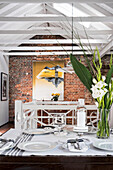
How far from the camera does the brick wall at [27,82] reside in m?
7.57

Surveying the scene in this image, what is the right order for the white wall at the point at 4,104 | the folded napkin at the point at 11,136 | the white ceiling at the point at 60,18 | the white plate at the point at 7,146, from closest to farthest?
the white plate at the point at 7,146, the folded napkin at the point at 11,136, the white ceiling at the point at 60,18, the white wall at the point at 4,104

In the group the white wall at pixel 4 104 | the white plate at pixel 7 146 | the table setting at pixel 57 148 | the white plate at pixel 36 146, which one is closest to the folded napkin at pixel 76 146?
the table setting at pixel 57 148

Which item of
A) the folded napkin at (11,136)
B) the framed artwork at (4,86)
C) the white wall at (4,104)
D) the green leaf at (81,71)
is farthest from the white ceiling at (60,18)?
the folded napkin at (11,136)

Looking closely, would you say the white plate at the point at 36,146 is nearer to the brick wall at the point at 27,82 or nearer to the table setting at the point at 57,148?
the table setting at the point at 57,148

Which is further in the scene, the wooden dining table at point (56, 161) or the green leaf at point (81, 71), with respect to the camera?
the green leaf at point (81, 71)

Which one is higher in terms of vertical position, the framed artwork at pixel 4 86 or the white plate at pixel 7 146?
the framed artwork at pixel 4 86

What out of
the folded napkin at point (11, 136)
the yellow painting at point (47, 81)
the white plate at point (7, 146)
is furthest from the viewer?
the yellow painting at point (47, 81)

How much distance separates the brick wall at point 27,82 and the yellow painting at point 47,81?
168mm

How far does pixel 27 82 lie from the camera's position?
766 centimetres

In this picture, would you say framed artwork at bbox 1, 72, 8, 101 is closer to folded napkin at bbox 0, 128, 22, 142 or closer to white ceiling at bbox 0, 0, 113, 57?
white ceiling at bbox 0, 0, 113, 57

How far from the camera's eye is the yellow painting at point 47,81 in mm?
7508

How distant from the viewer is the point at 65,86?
755cm

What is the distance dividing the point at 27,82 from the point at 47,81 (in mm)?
746

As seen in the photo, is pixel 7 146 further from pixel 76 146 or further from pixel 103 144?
pixel 103 144
